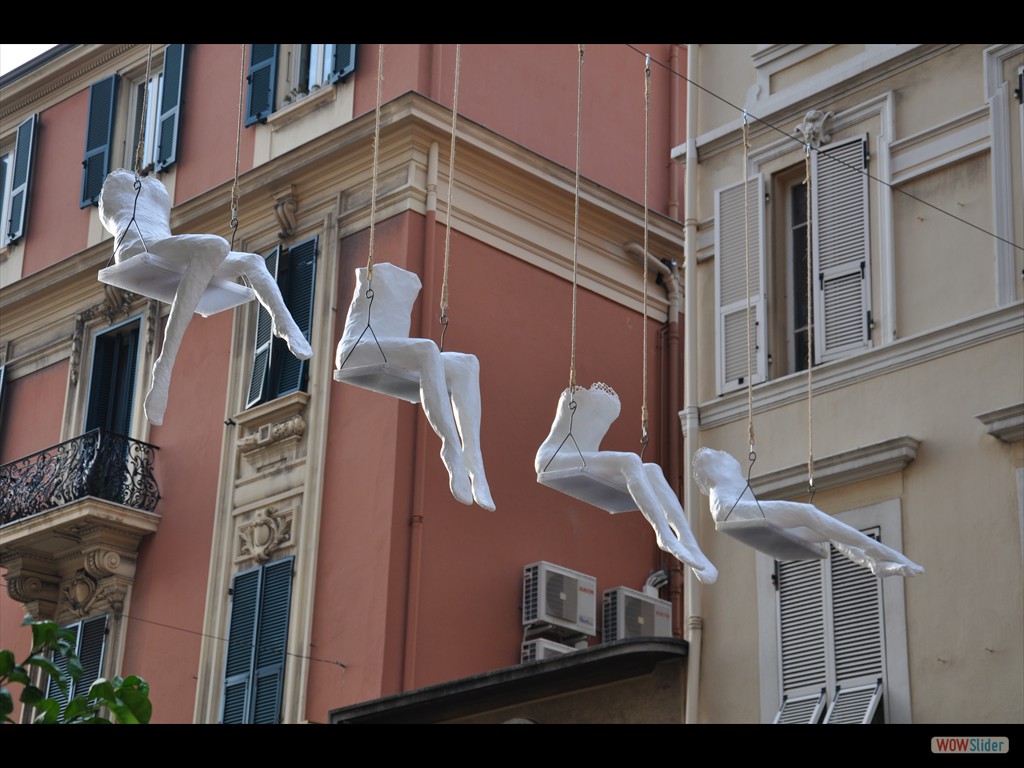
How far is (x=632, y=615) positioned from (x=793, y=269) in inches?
151

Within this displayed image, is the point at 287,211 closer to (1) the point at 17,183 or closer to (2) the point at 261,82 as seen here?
(2) the point at 261,82

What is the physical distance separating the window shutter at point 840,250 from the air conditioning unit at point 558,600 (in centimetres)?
369

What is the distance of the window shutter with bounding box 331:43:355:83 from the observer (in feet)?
55.1

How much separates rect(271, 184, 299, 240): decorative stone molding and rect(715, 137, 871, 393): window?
180 inches

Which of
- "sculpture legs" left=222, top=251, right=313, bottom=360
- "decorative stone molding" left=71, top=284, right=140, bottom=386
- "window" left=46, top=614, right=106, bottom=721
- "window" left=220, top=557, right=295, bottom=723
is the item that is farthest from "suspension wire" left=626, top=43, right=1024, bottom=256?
"window" left=46, top=614, right=106, bottom=721

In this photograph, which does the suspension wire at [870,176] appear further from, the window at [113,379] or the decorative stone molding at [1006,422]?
the window at [113,379]

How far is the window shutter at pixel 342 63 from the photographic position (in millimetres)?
16797

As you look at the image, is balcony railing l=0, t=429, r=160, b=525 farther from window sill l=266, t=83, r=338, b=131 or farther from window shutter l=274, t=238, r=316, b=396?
window sill l=266, t=83, r=338, b=131

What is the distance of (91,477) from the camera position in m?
16.7

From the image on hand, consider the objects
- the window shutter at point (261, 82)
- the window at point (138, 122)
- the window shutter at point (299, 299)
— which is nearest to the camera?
the window shutter at point (299, 299)

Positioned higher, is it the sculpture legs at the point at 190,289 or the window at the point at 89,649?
the window at the point at 89,649

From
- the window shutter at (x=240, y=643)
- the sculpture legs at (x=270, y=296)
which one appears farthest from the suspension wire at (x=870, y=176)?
the window shutter at (x=240, y=643)
